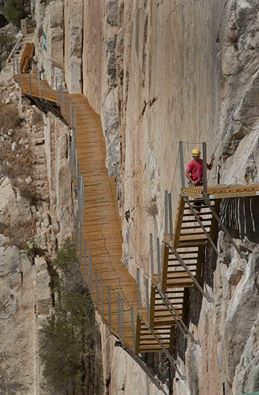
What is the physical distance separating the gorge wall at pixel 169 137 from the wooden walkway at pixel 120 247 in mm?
291

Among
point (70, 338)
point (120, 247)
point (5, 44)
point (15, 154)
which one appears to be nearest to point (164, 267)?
point (120, 247)

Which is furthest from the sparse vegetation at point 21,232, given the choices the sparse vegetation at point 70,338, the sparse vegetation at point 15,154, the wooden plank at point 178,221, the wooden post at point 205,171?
the wooden post at point 205,171

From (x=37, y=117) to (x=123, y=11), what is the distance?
11044 mm

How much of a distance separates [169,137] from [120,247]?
5.16 m

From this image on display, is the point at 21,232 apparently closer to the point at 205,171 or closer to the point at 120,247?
the point at 120,247

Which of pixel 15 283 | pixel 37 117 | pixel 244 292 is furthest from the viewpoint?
pixel 37 117

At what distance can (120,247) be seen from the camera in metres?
21.3

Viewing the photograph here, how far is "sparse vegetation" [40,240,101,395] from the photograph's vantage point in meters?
25.2

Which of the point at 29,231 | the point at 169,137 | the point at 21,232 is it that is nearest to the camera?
the point at 169,137

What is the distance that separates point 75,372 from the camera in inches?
993

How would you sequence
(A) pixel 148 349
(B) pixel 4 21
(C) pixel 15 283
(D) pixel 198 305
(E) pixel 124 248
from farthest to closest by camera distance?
(B) pixel 4 21, (C) pixel 15 283, (E) pixel 124 248, (A) pixel 148 349, (D) pixel 198 305

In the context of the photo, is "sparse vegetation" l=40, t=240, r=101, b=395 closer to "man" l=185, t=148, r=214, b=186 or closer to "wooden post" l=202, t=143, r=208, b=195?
"man" l=185, t=148, r=214, b=186

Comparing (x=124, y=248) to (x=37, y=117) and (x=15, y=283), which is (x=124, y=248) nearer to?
(x=15, y=283)

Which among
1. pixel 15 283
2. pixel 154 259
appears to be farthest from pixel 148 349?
pixel 15 283
